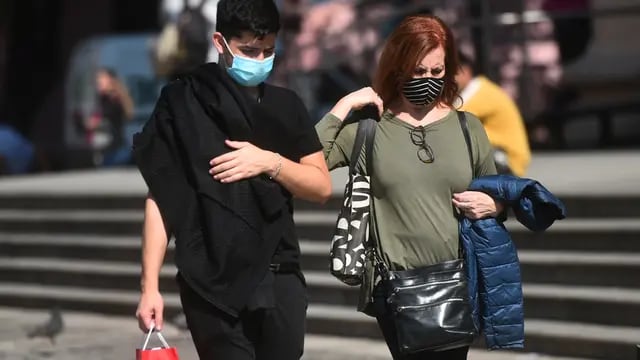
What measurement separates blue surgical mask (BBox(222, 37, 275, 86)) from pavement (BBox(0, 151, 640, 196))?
4.79 m

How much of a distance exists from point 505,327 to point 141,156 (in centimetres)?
127

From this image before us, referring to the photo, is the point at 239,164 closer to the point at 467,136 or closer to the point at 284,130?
the point at 284,130

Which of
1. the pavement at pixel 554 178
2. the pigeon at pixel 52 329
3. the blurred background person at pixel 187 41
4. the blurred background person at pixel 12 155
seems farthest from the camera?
the blurred background person at pixel 12 155

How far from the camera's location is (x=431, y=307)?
4.41m

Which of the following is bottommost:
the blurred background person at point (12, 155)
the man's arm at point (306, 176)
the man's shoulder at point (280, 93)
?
the blurred background person at point (12, 155)

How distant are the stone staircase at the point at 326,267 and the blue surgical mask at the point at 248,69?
3977 mm

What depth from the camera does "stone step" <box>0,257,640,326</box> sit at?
312 inches

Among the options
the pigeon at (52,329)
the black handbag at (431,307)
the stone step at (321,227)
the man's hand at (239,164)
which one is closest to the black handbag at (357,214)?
the black handbag at (431,307)

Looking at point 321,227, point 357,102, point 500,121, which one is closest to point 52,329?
point 321,227

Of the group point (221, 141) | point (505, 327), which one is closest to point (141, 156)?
point (221, 141)

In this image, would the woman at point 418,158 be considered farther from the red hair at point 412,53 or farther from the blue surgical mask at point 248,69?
the blue surgical mask at point 248,69

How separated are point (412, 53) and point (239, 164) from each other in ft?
2.34

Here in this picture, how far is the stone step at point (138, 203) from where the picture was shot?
851 cm

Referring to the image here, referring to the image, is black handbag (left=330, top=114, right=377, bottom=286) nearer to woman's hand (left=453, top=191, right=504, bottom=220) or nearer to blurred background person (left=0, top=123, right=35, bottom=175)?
woman's hand (left=453, top=191, right=504, bottom=220)
